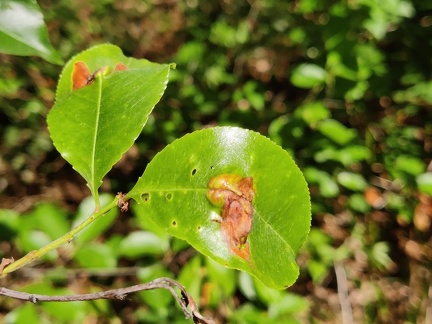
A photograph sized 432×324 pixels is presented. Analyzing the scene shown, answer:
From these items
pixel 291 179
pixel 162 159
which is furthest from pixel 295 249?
pixel 162 159

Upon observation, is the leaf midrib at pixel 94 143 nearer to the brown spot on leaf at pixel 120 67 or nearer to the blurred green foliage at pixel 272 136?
the brown spot on leaf at pixel 120 67

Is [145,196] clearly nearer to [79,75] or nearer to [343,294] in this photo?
[79,75]

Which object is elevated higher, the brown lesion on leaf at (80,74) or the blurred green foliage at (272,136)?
the brown lesion on leaf at (80,74)

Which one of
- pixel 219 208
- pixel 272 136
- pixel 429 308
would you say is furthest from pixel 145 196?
pixel 429 308

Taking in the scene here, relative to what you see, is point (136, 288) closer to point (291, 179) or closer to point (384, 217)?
point (291, 179)

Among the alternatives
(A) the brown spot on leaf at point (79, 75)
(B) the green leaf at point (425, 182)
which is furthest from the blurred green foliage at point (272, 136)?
(A) the brown spot on leaf at point (79, 75)

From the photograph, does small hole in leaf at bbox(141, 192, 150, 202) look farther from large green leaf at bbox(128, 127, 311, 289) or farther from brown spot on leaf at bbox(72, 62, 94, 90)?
brown spot on leaf at bbox(72, 62, 94, 90)
